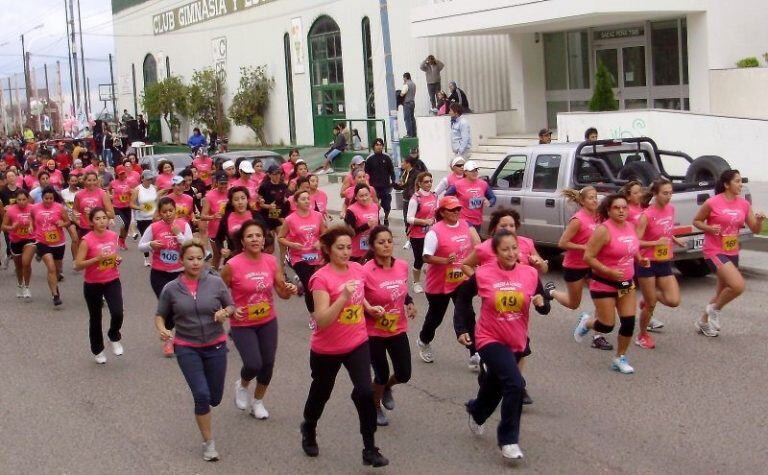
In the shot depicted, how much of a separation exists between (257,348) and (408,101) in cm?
2099

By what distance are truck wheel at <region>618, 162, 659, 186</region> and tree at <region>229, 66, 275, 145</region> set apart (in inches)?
1053

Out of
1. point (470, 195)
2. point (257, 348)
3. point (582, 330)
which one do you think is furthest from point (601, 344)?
point (470, 195)

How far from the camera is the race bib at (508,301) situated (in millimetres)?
7188

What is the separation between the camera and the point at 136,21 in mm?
51594

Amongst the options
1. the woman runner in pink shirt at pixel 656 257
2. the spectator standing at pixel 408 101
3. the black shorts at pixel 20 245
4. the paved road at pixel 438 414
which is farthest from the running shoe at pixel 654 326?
the spectator standing at pixel 408 101

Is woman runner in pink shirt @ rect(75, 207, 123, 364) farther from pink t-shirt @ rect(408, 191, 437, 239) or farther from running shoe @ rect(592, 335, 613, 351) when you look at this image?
running shoe @ rect(592, 335, 613, 351)

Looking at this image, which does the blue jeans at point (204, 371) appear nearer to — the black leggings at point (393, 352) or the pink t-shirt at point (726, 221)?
the black leggings at point (393, 352)

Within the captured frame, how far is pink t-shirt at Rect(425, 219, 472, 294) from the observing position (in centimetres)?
914

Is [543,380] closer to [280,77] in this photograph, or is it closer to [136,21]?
[280,77]

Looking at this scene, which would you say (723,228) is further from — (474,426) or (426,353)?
(474,426)

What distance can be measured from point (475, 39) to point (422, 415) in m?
22.1

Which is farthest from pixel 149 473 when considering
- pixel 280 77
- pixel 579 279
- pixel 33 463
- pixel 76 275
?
pixel 280 77

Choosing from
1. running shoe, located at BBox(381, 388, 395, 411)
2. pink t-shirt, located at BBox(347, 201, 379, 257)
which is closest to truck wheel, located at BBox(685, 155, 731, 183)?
pink t-shirt, located at BBox(347, 201, 379, 257)

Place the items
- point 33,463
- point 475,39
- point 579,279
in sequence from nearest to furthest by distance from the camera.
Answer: point 33,463
point 579,279
point 475,39
